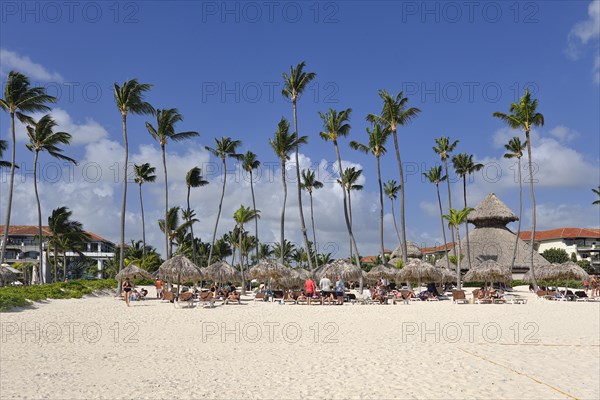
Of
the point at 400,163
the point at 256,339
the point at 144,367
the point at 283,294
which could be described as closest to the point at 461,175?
the point at 400,163

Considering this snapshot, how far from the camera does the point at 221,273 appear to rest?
29.1m

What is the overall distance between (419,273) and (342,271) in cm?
508

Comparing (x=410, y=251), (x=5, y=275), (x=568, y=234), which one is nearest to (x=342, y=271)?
(x=5, y=275)

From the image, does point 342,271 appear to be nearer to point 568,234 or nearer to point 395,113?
point 395,113

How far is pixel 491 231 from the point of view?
164ft

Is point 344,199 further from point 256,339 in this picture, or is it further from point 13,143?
point 256,339

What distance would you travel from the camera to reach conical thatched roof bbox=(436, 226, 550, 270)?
4706 cm

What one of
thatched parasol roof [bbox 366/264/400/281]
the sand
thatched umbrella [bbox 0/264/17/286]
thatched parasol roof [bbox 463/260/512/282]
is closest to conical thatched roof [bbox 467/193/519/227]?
thatched parasol roof [bbox 463/260/512/282]

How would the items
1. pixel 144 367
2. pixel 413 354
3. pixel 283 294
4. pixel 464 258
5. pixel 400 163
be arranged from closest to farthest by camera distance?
pixel 144 367 < pixel 413 354 < pixel 283 294 < pixel 400 163 < pixel 464 258

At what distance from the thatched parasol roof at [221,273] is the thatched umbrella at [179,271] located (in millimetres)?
2576

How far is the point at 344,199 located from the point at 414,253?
20723mm

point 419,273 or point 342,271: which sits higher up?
point 342,271

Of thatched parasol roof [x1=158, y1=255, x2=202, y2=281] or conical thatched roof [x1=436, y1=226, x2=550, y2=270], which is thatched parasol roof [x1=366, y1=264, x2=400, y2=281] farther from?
conical thatched roof [x1=436, y1=226, x2=550, y2=270]

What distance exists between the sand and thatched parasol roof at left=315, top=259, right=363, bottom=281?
34.6ft
